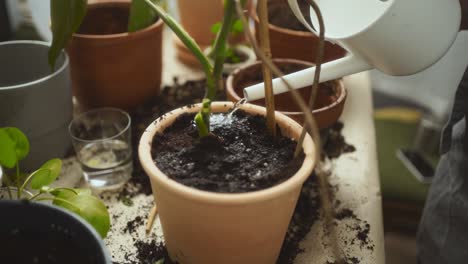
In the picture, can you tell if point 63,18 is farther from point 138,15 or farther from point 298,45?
point 298,45

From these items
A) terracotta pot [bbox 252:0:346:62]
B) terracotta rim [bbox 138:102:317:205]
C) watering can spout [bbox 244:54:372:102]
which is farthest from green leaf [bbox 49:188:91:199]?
terracotta pot [bbox 252:0:346:62]

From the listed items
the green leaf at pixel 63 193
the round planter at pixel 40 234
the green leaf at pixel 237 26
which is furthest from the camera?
the green leaf at pixel 237 26

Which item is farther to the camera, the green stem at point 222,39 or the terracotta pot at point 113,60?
the terracotta pot at point 113,60

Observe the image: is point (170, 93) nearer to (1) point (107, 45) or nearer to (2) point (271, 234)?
(1) point (107, 45)

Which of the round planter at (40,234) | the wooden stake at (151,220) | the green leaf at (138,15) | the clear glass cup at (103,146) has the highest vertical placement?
the green leaf at (138,15)

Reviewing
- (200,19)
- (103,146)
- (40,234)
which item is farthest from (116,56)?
(40,234)

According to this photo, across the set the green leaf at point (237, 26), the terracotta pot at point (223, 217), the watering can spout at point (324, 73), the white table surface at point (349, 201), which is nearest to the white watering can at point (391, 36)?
the watering can spout at point (324, 73)

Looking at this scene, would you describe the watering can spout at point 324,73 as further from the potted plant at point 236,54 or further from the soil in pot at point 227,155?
the potted plant at point 236,54
